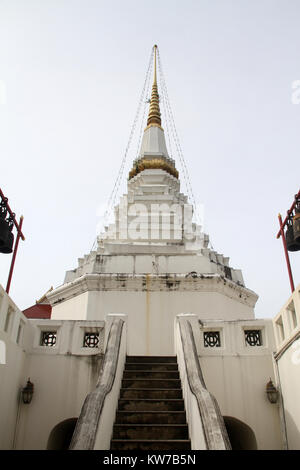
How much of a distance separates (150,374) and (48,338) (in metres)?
2.83

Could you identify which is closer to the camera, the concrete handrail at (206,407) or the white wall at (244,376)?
the concrete handrail at (206,407)

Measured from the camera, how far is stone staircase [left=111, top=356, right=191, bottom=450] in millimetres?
7139

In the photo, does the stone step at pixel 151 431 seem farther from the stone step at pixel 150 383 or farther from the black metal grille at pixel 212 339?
the black metal grille at pixel 212 339

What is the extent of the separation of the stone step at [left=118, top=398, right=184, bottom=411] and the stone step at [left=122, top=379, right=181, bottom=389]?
66cm

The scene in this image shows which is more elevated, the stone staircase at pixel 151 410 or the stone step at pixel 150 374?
the stone step at pixel 150 374

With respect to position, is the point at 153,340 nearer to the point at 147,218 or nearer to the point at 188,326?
the point at 188,326

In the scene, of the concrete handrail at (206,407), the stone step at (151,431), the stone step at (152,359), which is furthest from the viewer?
the stone step at (152,359)

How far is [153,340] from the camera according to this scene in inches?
520

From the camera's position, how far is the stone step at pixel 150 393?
28.2 ft

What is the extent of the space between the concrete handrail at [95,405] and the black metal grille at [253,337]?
10.9 ft

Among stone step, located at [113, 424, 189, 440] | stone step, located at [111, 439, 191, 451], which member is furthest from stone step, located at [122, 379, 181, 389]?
stone step, located at [111, 439, 191, 451]

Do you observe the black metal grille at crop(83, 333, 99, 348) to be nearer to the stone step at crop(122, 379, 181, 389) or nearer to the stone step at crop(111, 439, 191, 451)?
the stone step at crop(122, 379, 181, 389)

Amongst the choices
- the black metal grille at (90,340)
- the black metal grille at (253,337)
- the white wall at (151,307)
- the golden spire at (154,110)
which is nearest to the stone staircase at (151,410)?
the black metal grille at (90,340)

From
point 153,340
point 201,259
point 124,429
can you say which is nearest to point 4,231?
point 124,429
